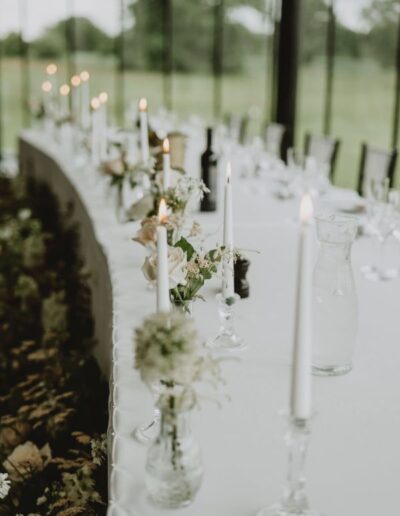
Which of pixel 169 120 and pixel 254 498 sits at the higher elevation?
pixel 169 120

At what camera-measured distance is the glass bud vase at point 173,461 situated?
3.66 feet

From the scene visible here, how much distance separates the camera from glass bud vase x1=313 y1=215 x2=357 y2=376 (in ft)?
5.28

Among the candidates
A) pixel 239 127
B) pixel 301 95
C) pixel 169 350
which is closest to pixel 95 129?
pixel 169 350

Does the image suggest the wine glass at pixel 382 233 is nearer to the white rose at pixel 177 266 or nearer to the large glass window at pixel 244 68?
the white rose at pixel 177 266

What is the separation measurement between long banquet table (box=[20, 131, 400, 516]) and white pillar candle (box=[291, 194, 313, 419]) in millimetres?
218

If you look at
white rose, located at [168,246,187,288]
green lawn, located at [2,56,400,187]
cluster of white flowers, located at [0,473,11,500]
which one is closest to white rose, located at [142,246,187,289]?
white rose, located at [168,246,187,288]

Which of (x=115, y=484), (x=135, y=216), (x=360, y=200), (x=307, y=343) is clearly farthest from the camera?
(x=360, y=200)

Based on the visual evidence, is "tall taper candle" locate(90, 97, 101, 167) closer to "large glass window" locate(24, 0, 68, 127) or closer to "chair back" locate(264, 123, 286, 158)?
"chair back" locate(264, 123, 286, 158)

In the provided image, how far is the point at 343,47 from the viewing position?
3083 cm

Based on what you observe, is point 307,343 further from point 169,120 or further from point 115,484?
point 169,120

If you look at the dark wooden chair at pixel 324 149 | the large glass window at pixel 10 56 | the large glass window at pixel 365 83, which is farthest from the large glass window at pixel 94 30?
the large glass window at pixel 365 83

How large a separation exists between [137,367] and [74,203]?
3.34m

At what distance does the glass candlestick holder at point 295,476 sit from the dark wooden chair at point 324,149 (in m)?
4.53

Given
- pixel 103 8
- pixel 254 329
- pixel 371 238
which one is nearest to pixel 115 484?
pixel 254 329
